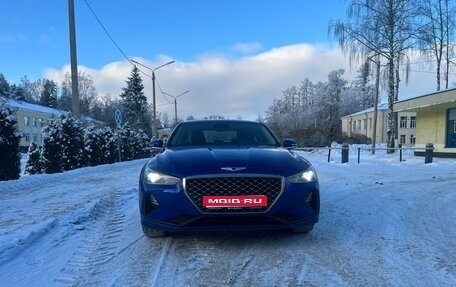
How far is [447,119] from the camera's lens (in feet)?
81.7

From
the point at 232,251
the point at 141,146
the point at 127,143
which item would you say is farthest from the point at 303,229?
the point at 141,146

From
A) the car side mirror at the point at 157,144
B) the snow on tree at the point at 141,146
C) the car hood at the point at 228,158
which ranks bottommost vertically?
the snow on tree at the point at 141,146

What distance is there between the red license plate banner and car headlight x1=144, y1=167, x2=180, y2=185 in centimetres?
37

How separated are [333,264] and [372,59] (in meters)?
28.2

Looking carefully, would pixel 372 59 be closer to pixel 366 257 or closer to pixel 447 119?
pixel 447 119

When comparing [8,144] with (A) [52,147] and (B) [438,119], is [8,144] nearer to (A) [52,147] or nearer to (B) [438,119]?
(A) [52,147]

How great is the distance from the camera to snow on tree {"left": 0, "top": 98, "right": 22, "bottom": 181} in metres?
11.9

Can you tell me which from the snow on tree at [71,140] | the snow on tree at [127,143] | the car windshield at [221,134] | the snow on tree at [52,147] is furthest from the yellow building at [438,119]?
the car windshield at [221,134]

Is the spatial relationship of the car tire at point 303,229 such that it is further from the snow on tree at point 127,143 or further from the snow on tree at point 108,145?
the snow on tree at point 127,143

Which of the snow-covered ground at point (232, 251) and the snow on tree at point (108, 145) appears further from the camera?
the snow on tree at point (108, 145)

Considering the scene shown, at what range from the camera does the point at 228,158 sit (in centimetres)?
461

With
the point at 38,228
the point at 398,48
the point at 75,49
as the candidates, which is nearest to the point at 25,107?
the point at 75,49

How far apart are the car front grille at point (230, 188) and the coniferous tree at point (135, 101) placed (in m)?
77.2

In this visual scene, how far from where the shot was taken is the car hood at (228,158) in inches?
175
